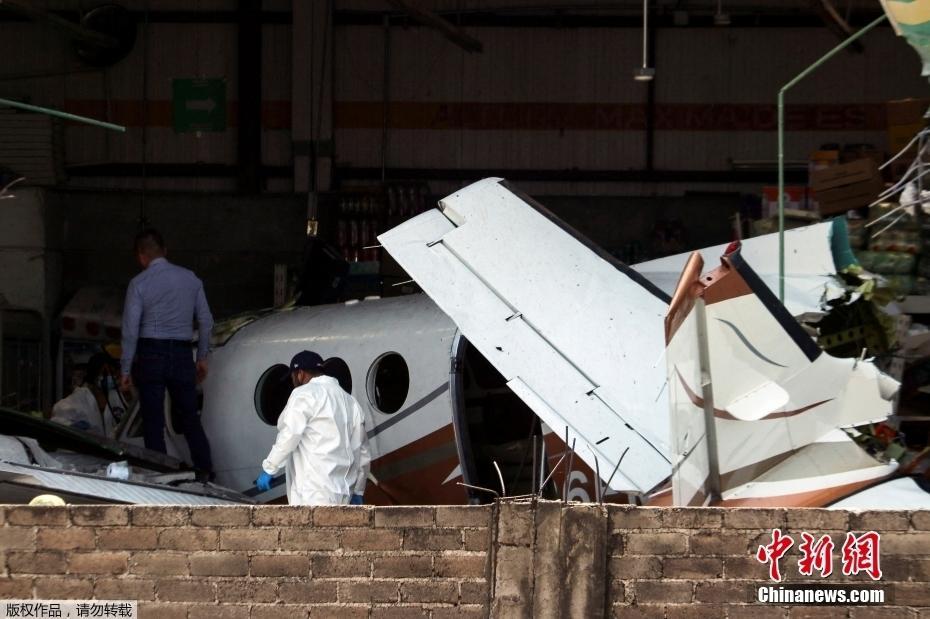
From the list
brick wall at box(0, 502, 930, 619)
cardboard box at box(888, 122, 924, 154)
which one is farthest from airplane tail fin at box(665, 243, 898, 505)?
cardboard box at box(888, 122, 924, 154)

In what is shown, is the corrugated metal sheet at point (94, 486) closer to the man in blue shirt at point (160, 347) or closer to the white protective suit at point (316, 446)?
the white protective suit at point (316, 446)

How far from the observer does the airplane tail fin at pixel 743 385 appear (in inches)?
232

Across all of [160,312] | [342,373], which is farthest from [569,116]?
[342,373]

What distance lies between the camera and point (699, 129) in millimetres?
17578

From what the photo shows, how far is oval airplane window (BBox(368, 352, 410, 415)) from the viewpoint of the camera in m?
9.31

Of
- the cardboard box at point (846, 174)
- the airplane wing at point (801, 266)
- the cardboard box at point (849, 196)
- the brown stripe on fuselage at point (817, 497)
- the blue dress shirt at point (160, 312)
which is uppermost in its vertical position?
the cardboard box at point (846, 174)

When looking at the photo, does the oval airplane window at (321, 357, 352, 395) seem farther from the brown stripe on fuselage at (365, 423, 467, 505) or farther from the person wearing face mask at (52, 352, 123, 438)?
the person wearing face mask at (52, 352, 123, 438)

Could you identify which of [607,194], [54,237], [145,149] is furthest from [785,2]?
[54,237]

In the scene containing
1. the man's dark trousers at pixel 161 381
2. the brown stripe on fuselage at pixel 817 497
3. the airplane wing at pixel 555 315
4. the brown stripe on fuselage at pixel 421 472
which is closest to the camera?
the brown stripe on fuselage at pixel 817 497

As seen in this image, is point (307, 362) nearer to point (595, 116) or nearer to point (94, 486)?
point (94, 486)

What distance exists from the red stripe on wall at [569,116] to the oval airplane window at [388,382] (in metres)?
8.62

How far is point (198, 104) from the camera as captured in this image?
17.7 m

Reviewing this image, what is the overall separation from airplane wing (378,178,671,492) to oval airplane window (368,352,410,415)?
1141 millimetres

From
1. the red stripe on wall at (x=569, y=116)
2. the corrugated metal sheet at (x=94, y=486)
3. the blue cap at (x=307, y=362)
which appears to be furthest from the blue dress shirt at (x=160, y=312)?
the red stripe on wall at (x=569, y=116)
